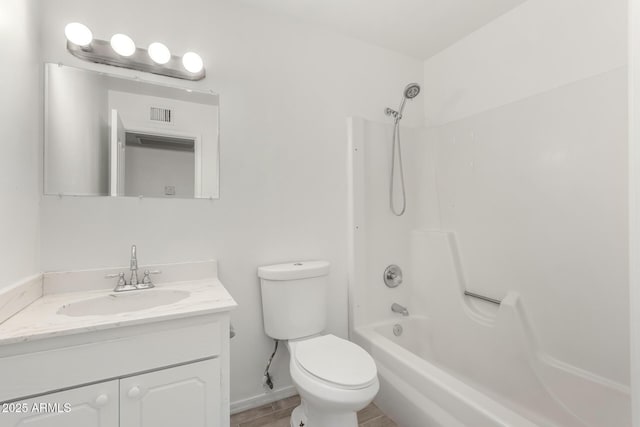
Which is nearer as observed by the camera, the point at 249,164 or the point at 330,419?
the point at 330,419

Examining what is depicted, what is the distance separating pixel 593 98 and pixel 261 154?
5.55 feet

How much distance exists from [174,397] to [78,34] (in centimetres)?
158

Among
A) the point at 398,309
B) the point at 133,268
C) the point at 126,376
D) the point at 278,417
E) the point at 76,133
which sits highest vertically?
→ the point at 76,133

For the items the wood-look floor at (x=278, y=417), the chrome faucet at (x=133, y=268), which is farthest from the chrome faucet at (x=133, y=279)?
the wood-look floor at (x=278, y=417)

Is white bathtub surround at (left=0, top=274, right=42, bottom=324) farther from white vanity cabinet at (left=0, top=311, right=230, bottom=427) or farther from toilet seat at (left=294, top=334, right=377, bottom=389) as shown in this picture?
toilet seat at (left=294, top=334, right=377, bottom=389)

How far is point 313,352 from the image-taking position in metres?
1.38

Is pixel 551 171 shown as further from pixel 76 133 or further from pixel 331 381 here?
pixel 76 133

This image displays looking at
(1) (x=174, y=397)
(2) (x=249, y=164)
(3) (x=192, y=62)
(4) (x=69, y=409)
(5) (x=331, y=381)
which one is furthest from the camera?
(2) (x=249, y=164)

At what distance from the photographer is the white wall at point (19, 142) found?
3.35 feet

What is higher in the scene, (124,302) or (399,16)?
(399,16)

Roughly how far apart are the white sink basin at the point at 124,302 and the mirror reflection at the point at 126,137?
48cm

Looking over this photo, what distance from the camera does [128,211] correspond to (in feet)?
4.62

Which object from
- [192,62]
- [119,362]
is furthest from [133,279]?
[192,62]

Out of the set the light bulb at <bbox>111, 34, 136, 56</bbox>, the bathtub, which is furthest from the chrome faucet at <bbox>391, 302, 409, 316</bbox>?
the light bulb at <bbox>111, 34, 136, 56</bbox>
